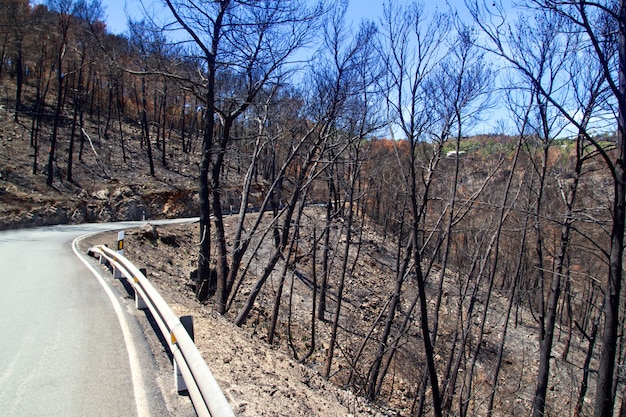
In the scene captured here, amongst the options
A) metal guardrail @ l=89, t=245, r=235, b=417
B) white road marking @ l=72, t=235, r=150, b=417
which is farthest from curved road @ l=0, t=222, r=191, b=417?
metal guardrail @ l=89, t=245, r=235, b=417

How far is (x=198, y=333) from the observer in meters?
6.15

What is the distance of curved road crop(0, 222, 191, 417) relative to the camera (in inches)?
151

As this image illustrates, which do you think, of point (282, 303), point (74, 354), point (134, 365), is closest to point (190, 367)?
point (134, 365)

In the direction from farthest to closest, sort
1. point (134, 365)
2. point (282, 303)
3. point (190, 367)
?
point (282, 303)
point (134, 365)
point (190, 367)

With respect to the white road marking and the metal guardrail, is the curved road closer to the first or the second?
the white road marking

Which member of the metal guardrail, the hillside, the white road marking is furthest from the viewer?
the hillside

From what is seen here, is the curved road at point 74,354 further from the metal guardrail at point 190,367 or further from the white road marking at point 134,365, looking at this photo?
the metal guardrail at point 190,367

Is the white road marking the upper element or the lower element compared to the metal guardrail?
lower

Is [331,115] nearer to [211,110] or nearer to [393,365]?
[211,110]

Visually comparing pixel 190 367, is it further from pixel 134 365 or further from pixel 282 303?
→ pixel 282 303

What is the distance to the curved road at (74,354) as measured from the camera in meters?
3.84

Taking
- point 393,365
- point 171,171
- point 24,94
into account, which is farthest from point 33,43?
point 393,365

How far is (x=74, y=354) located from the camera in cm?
498

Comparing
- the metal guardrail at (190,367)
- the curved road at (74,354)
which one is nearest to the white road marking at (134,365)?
the curved road at (74,354)
